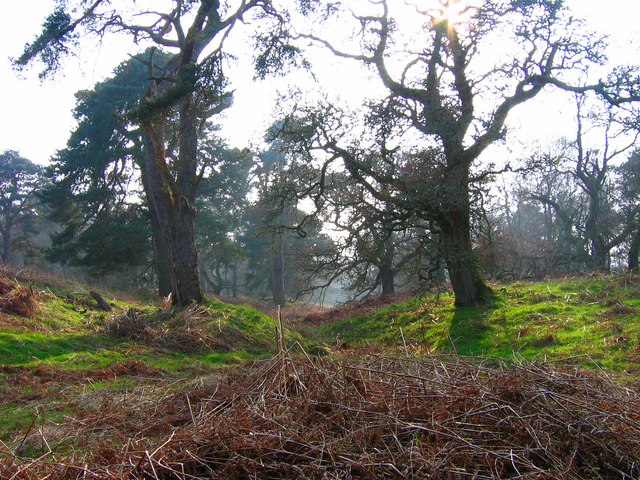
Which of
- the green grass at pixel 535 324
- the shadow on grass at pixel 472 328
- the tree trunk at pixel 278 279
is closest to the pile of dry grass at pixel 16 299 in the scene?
the green grass at pixel 535 324

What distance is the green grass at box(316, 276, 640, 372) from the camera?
6695 mm

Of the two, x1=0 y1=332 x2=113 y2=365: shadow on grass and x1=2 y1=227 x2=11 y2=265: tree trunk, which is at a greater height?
x1=2 y1=227 x2=11 y2=265: tree trunk

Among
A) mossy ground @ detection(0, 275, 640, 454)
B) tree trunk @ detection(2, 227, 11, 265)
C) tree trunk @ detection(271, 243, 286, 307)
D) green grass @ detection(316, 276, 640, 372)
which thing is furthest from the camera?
tree trunk @ detection(2, 227, 11, 265)

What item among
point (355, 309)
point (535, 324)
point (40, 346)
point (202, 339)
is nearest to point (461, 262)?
point (535, 324)

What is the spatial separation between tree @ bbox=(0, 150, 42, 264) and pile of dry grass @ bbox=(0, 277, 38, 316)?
98.9 feet

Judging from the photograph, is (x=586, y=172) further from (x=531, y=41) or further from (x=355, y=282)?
(x=355, y=282)

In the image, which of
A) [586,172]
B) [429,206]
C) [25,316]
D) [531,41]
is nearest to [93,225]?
[25,316]

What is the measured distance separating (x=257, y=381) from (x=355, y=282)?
30.6 ft

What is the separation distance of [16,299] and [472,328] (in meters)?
9.16

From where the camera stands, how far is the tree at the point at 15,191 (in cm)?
3500

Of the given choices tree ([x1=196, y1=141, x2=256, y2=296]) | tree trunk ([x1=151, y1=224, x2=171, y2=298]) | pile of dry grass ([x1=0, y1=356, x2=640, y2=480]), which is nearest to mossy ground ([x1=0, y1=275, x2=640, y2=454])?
pile of dry grass ([x1=0, y1=356, x2=640, y2=480])

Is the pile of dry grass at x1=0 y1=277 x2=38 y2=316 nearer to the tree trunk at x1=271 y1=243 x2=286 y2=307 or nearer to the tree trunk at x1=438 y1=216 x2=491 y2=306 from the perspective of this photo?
the tree trunk at x1=438 y1=216 x2=491 y2=306

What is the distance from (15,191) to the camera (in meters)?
35.9

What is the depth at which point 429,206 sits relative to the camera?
10.4 m
